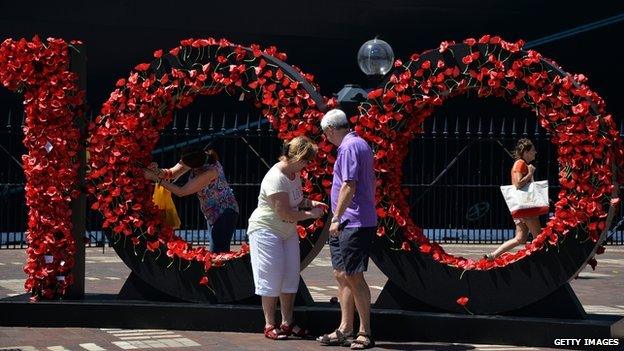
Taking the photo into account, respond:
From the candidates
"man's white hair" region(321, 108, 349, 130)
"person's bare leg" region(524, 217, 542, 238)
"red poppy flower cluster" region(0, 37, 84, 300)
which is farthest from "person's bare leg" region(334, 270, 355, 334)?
"person's bare leg" region(524, 217, 542, 238)

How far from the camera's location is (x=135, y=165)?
945cm

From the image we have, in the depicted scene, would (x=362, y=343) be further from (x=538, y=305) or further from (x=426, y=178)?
(x=426, y=178)

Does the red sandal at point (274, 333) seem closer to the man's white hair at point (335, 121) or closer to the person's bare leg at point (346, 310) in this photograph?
the person's bare leg at point (346, 310)

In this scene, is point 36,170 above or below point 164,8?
below

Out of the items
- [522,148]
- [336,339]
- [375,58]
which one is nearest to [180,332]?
[336,339]

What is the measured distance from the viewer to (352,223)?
786 centimetres

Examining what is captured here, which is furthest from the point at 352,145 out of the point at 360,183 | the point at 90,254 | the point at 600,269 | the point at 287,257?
the point at 90,254

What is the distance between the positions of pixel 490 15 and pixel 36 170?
52.9 feet

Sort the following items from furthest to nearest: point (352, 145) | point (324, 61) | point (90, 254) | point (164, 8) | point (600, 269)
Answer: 1. point (324, 61)
2. point (164, 8)
3. point (90, 254)
4. point (600, 269)
5. point (352, 145)

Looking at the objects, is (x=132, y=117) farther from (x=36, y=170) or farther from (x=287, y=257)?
(x=287, y=257)

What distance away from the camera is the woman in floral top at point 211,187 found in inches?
373

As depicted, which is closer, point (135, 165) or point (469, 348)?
point (469, 348)

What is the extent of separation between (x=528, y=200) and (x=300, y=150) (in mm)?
3986

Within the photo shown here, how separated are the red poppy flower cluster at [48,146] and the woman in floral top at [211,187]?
2.39 ft
